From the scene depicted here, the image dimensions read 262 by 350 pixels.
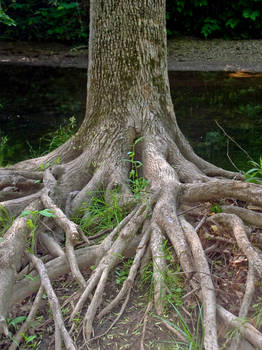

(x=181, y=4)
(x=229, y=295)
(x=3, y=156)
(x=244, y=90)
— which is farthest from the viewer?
(x=181, y=4)

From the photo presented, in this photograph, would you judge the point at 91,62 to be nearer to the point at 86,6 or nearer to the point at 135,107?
the point at 135,107

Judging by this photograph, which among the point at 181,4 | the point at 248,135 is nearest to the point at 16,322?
the point at 248,135

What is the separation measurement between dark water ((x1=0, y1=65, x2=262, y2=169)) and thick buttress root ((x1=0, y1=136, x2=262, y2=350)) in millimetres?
2313

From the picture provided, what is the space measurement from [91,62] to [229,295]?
274 centimetres

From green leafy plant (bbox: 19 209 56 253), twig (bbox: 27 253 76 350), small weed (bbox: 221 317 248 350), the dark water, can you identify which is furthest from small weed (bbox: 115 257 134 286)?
the dark water

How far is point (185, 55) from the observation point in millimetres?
14734

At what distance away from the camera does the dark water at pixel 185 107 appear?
715cm

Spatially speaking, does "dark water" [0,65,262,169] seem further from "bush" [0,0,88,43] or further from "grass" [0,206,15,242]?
"bush" [0,0,88,43]

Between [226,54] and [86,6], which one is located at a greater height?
[86,6]

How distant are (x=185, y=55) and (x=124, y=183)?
11.6 metres

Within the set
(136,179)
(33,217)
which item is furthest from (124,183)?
(33,217)

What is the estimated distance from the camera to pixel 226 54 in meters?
14.6

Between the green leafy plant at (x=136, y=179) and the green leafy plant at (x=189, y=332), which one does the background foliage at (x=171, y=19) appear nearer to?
the green leafy plant at (x=136, y=179)

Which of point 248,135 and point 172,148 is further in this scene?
point 248,135
